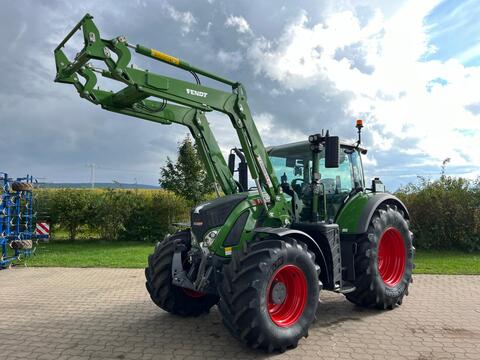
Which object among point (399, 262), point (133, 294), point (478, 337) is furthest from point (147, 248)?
point (478, 337)

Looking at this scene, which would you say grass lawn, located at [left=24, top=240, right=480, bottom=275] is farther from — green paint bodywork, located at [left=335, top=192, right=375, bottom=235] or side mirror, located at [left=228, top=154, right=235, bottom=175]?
side mirror, located at [left=228, top=154, right=235, bottom=175]

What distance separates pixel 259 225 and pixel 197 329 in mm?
1542

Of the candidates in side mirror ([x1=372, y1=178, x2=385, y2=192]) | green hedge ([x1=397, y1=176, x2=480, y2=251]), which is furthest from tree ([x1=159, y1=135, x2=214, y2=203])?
side mirror ([x1=372, y1=178, x2=385, y2=192])

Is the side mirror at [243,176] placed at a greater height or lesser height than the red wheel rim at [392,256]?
greater

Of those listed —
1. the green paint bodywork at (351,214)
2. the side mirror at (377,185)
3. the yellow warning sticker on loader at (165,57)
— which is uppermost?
the yellow warning sticker on loader at (165,57)

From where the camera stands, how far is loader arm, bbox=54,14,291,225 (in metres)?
4.31

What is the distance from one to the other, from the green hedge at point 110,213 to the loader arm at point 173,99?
11953 mm

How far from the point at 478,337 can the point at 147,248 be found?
1178 cm

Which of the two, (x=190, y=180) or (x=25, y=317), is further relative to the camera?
(x=190, y=180)

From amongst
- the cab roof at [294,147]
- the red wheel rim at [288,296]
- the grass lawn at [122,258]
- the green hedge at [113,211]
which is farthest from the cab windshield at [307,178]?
the green hedge at [113,211]

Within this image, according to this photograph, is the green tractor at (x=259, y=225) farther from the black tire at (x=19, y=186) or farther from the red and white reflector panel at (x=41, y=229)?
the red and white reflector panel at (x=41, y=229)

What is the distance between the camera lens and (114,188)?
18.1m

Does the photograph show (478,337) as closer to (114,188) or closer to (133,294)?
(133,294)

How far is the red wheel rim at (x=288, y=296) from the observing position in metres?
4.69
